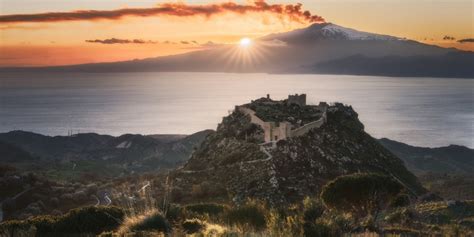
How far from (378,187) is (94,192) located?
38.6 meters

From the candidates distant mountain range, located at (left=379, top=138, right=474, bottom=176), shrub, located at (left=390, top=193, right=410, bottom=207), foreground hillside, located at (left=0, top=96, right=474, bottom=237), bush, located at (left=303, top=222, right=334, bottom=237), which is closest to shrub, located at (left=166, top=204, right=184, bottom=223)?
foreground hillside, located at (left=0, top=96, right=474, bottom=237)

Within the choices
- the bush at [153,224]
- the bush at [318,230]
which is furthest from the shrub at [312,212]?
the bush at [153,224]

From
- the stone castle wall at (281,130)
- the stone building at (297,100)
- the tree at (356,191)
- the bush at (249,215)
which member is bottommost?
the stone castle wall at (281,130)

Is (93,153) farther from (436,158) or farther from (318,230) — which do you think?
(318,230)

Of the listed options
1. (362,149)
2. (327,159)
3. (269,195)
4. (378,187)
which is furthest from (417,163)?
(378,187)

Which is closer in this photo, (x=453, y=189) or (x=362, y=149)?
(x=362, y=149)

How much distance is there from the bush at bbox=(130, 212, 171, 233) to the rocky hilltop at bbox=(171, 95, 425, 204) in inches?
1041

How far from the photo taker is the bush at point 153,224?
34.4 ft

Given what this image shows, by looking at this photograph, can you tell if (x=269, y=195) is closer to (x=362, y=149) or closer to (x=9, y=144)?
(x=362, y=149)

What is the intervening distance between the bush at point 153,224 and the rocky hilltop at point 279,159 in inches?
1041

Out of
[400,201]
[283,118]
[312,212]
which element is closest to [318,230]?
[312,212]

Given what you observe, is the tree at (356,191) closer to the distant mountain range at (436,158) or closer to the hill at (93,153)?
the hill at (93,153)

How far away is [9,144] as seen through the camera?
439 ft

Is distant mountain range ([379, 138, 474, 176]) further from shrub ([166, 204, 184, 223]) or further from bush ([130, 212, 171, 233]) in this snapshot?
bush ([130, 212, 171, 233])
